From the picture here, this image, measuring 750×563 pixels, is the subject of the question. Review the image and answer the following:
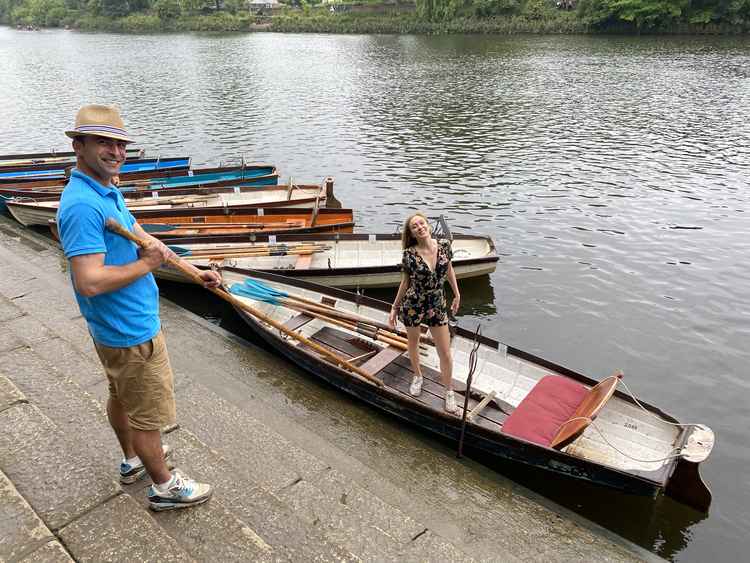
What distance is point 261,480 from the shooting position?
16.8ft

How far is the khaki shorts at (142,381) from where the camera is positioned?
Answer: 365 centimetres

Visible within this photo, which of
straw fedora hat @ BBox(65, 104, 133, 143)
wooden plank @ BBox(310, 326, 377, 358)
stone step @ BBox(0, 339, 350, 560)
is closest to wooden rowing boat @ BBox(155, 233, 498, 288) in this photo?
wooden plank @ BBox(310, 326, 377, 358)

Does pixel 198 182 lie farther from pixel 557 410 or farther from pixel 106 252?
pixel 106 252

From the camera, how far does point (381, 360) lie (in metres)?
8.12

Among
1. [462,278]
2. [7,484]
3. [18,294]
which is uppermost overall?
[7,484]

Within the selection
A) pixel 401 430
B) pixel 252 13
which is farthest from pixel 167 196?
pixel 252 13

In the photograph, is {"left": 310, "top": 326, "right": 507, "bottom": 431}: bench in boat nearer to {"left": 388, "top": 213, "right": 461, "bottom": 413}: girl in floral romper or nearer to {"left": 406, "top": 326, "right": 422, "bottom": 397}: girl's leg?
{"left": 406, "top": 326, "right": 422, "bottom": 397}: girl's leg

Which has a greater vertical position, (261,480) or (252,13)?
(252,13)

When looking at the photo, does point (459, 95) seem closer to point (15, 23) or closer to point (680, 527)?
point (680, 527)

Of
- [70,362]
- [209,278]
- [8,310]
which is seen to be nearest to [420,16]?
[8,310]

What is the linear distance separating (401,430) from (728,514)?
479 centimetres

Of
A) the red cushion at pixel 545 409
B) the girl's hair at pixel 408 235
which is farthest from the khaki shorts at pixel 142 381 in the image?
the red cushion at pixel 545 409

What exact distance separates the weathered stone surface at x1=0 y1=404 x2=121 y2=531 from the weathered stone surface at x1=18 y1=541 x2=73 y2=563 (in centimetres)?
31

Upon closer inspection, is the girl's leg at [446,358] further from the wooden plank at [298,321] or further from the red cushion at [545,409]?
the wooden plank at [298,321]
